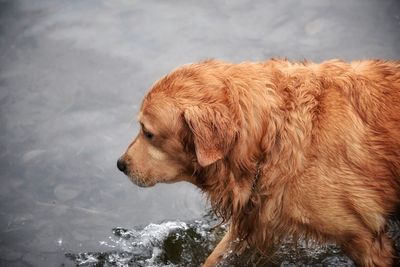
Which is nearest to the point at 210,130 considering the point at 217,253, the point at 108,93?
the point at 217,253

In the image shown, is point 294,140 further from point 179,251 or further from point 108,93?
point 108,93

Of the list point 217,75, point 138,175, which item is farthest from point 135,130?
point 217,75

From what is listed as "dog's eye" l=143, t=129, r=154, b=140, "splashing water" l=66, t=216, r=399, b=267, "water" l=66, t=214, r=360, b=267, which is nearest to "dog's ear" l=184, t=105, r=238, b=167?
"dog's eye" l=143, t=129, r=154, b=140

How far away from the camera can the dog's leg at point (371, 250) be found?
416 centimetres

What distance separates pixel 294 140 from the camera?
4.02 m

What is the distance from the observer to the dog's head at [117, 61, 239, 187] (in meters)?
3.87

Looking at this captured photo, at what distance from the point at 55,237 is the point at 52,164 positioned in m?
1.01

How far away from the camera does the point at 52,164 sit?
6266mm

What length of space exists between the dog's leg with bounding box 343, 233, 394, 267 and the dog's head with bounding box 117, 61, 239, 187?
4.08ft

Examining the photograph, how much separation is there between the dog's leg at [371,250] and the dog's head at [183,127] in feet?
4.08

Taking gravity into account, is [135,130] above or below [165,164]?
below

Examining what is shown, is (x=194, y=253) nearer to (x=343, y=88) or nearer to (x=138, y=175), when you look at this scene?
(x=138, y=175)

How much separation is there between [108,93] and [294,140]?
3633 mm

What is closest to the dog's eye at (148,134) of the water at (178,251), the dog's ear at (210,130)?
the dog's ear at (210,130)
